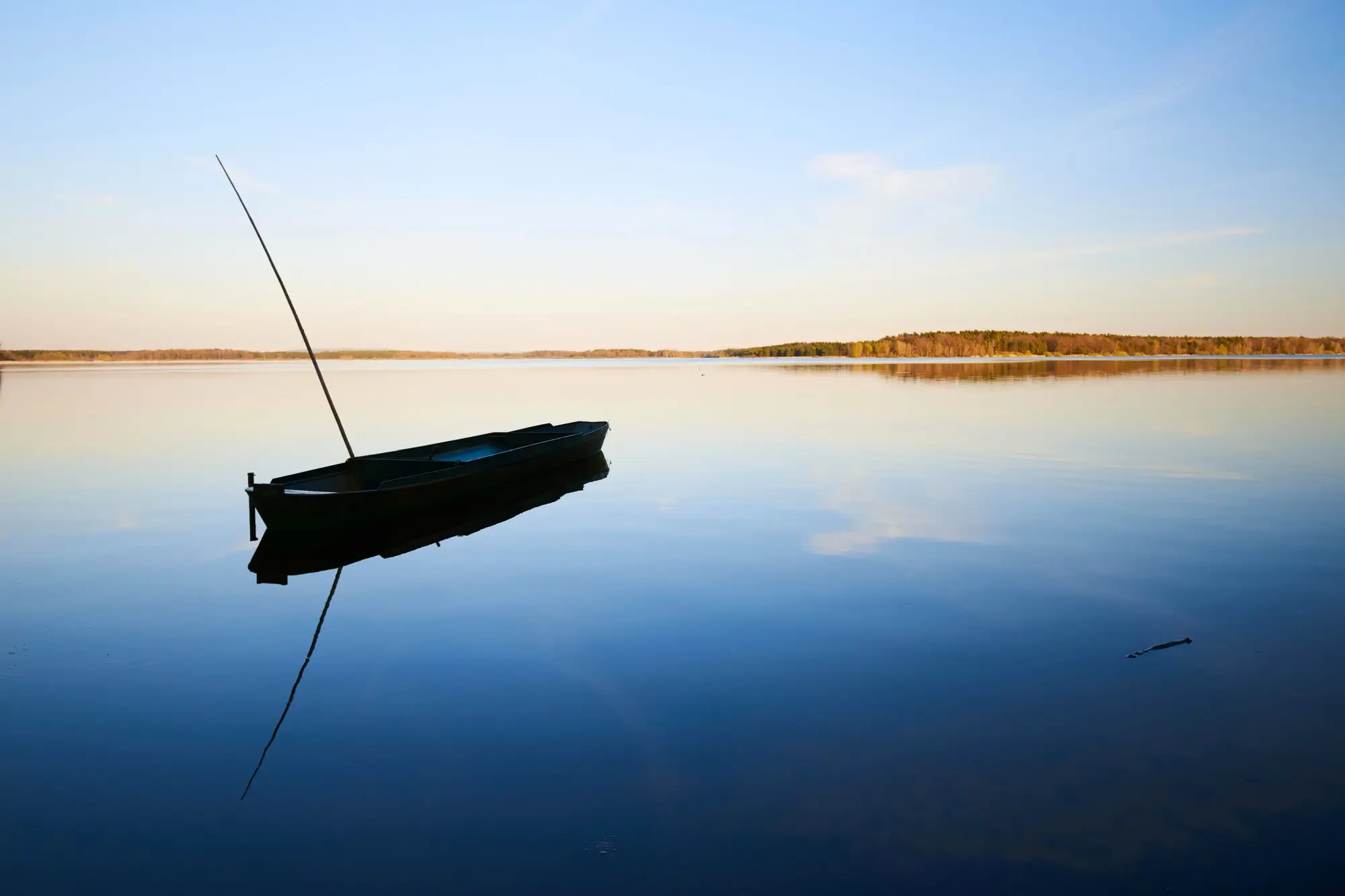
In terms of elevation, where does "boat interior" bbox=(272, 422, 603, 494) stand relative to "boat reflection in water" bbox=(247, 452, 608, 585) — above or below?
above

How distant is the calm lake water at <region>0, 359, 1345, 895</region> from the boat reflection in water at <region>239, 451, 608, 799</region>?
0.28 m

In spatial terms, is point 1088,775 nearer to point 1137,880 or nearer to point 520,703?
point 1137,880

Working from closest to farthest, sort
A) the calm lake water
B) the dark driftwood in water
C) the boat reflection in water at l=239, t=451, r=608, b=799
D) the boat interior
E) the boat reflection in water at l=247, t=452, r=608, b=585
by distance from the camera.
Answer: the calm lake water, the dark driftwood in water, the boat reflection in water at l=239, t=451, r=608, b=799, the boat reflection in water at l=247, t=452, r=608, b=585, the boat interior

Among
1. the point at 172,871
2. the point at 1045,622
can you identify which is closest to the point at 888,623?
the point at 1045,622

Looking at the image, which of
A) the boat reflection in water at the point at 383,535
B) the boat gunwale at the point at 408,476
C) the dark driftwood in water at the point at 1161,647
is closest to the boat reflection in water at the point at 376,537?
the boat reflection in water at the point at 383,535

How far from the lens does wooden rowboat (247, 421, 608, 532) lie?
33.3ft

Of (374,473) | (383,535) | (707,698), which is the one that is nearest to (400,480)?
(383,535)

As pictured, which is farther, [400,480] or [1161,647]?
[400,480]

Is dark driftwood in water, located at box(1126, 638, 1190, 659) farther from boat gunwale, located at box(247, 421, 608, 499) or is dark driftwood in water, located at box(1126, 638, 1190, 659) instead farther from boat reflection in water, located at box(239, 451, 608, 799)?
boat gunwale, located at box(247, 421, 608, 499)

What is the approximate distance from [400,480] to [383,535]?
91 cm

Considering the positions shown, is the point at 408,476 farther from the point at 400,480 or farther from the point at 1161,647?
the point at 1161,647

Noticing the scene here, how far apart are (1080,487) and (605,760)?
39.1 ft

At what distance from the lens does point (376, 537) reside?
37.5 ft

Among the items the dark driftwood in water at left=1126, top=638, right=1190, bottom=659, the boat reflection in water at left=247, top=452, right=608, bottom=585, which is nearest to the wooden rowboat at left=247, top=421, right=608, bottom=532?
the boat reflection in water at left=247, top=452, right=608, bottom=585
